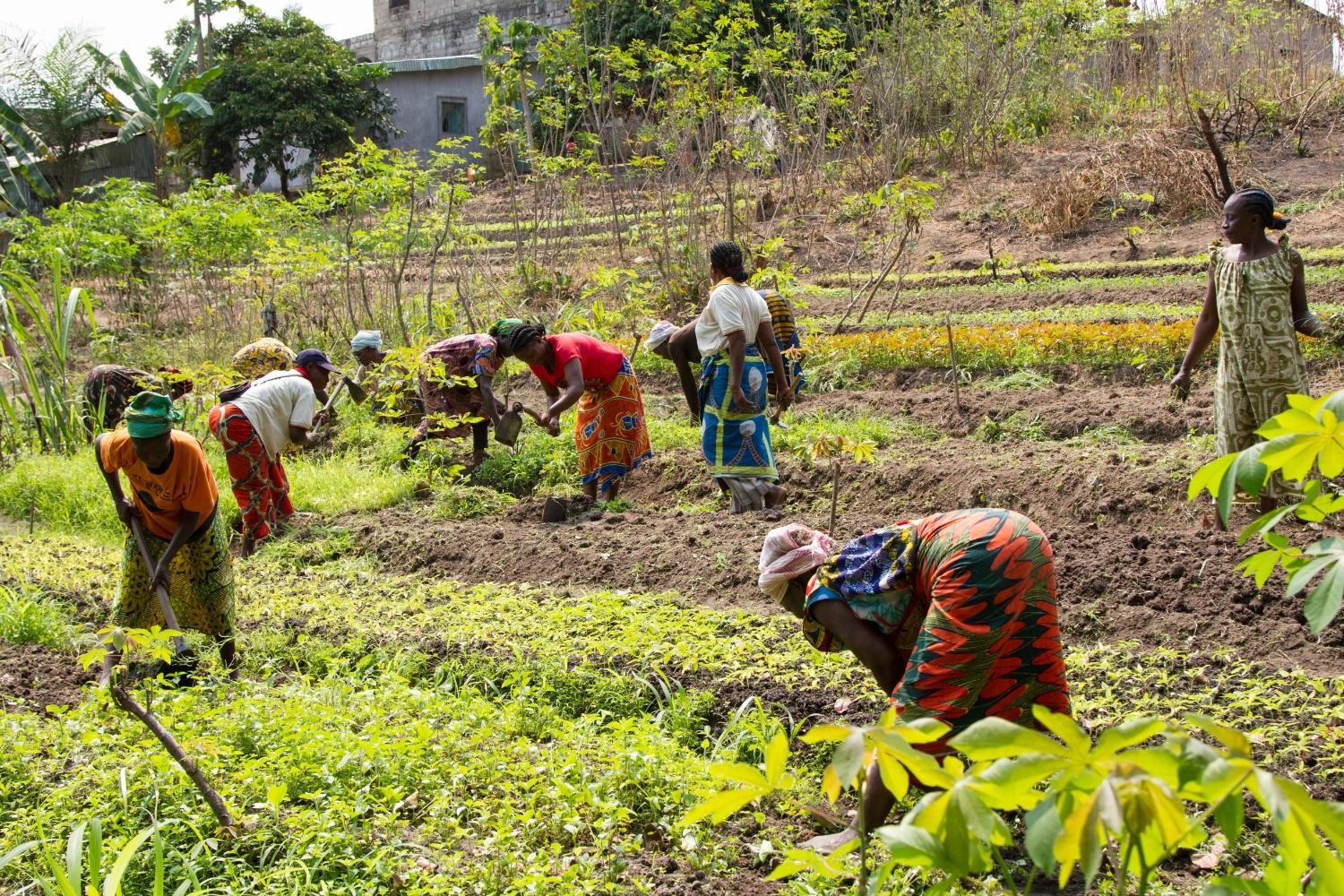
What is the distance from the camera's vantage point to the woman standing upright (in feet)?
21.6

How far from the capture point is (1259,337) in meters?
5.52

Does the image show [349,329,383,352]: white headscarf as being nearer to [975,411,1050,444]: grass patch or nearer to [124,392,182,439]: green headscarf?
[124,392,182,439]: green headscarf

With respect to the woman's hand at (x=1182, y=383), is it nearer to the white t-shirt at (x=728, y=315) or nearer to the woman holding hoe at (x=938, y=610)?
the white t-shirt at (x=728, y=315)

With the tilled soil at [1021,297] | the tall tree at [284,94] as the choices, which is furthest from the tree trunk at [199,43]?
the tilled soil at [1021,297]

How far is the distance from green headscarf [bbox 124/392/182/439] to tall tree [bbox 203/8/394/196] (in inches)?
923

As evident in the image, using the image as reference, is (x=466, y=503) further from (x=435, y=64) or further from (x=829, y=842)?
(x=435, y=64)

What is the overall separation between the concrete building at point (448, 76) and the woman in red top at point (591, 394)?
71.8 feet

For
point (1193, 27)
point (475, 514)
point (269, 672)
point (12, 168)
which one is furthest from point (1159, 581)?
point (12, 168)

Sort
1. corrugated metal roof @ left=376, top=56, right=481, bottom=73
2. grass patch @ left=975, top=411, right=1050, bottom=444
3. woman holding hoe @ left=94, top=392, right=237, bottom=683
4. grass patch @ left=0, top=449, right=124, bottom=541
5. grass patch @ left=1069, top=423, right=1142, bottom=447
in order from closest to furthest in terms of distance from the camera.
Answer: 1. woman holding hoe @ left=94, top=392, right=237, bottom=683
2. grass patch @ left=1069, top=423, right=1142, bottom=447
3. grass patch @ left=975, top=411, right=1050, bottom=444
4. grass patch @ left=0, top=449, right=124, bottom=541
5. corrugated metal roof @ left=376, top=56, right=481, bottom=73

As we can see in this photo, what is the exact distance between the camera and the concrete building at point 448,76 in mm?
29766

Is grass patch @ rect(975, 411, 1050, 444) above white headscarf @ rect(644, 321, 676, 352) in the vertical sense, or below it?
below

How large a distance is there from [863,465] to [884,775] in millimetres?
6346

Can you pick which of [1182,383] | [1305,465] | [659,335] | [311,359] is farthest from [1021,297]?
[1305,465]

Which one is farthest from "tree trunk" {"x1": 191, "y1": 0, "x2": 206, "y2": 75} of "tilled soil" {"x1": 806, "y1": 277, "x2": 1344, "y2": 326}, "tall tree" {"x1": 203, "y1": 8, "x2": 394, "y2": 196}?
"tilled soil" {"x1": 806, "y1": 277, "x2": 1344, "y2": 326}
